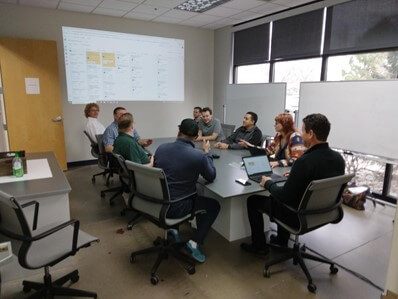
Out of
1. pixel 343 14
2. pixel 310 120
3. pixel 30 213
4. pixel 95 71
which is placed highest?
pixel 343 14

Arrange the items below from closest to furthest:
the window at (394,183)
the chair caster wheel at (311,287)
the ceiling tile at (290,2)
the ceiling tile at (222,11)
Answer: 1. the chair caster wheel at (311,287)
2. the window at (394,183)
3. the ceiling tile at (290,2)
4. the ceiling tile at (222,11)

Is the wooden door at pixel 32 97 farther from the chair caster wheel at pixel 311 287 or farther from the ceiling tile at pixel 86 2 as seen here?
the chair caster wheel at pixel 311 287

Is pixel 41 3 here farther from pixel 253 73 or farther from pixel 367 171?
pixel 367 171

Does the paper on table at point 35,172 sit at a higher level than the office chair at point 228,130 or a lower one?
lower

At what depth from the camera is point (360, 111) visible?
339cm

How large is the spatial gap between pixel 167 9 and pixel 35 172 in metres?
3.55

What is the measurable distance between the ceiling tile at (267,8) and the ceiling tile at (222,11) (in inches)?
13.0

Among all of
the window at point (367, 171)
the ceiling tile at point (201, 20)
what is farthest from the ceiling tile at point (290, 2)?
the window at point (367, 171)

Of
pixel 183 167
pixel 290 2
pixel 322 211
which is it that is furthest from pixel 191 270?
pixel 290 2

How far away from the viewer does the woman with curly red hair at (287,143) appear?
2832 mm

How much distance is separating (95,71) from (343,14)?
4.03 m

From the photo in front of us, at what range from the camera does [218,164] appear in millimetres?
2898

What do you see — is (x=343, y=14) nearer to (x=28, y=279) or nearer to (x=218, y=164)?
(x=218, y=164)

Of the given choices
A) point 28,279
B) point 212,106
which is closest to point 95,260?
point 28,279
